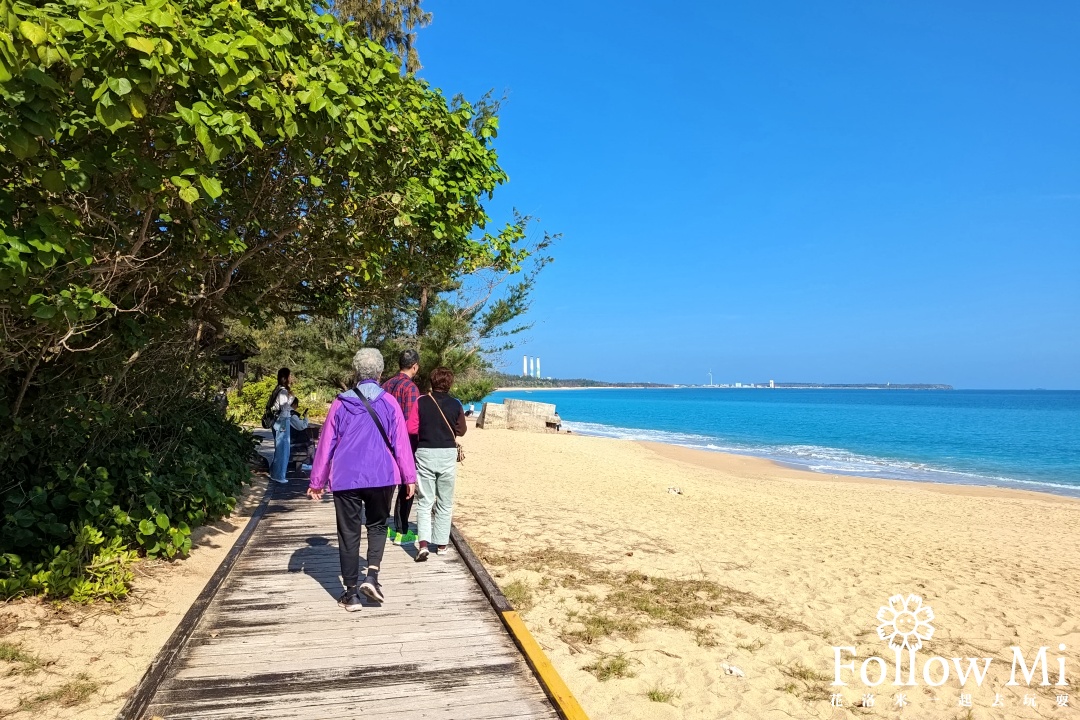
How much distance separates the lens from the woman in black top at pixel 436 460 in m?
6.04

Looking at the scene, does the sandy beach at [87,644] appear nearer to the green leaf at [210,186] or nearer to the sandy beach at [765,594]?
the sandy beach at [765,594]

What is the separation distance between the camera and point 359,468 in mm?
4676

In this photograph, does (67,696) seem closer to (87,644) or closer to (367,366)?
(87,644)

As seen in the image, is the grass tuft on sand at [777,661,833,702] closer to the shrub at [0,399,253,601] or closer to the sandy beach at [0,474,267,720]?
the sandy beach at [0,474,267,720]

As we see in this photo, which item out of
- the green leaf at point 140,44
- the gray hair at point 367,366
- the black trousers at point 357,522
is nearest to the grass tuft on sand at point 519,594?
the black trousers at point 357,522

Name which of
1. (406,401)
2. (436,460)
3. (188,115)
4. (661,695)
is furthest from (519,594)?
(188,115)

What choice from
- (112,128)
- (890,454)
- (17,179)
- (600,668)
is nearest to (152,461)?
(17,179)

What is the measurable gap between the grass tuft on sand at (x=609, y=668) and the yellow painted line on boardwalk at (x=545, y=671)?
0.60m

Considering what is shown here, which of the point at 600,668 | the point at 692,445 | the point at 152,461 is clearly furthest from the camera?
the point at 692,445

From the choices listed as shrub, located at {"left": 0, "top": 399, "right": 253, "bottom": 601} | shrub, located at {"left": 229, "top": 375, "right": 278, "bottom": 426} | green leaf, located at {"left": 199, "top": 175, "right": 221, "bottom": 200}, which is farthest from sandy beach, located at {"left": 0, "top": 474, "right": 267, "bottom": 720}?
shrub, located at {"left": 229, "top": 375, "right": 278, "bottom": 426}

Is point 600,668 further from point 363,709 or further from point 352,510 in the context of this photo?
point 352,510

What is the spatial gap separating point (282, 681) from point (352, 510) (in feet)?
4.51

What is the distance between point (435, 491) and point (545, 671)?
2819mm

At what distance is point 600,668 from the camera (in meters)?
4.38
